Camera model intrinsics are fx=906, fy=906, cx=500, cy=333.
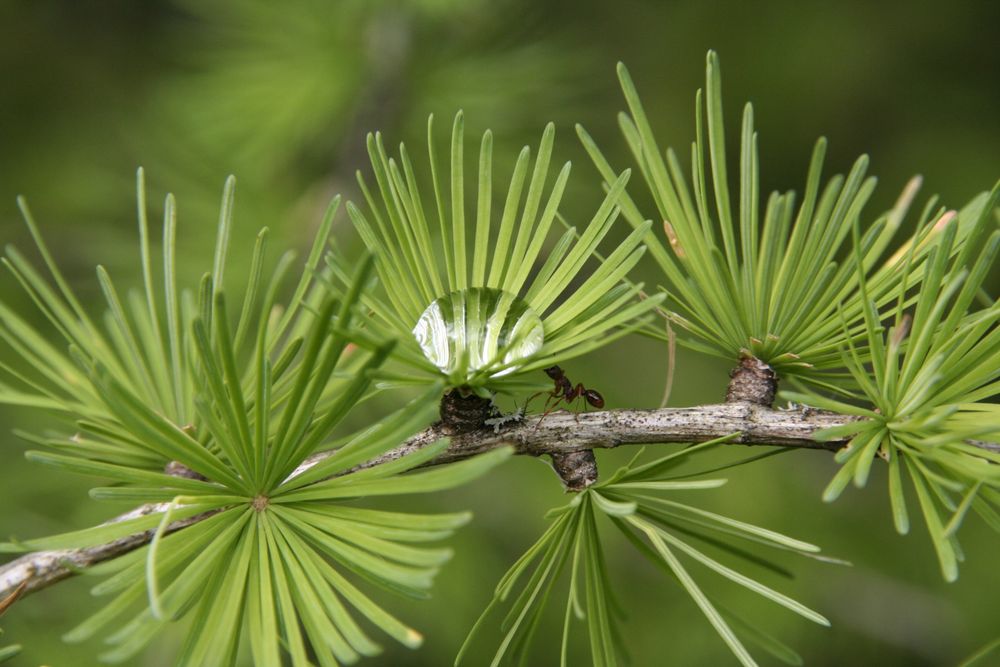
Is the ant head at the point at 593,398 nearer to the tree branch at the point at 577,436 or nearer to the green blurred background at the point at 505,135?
the tree branch at the point at 577,436

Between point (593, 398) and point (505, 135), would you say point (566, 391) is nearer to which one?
point (593, 398)

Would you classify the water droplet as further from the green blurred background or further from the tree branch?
the green blurred background

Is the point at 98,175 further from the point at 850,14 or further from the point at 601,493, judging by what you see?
the point at 850,14

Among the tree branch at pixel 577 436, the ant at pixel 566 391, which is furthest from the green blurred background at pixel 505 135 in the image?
the ant at pixel 566 391

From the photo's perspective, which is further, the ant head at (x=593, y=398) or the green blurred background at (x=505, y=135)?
the green blurred background at (x=505, y=135)

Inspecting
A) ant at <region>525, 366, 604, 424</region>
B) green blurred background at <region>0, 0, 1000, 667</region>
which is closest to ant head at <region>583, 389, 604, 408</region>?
ant at <region>525, 366, 604, 424</region>

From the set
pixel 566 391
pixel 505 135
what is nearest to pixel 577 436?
pixel 566 391
